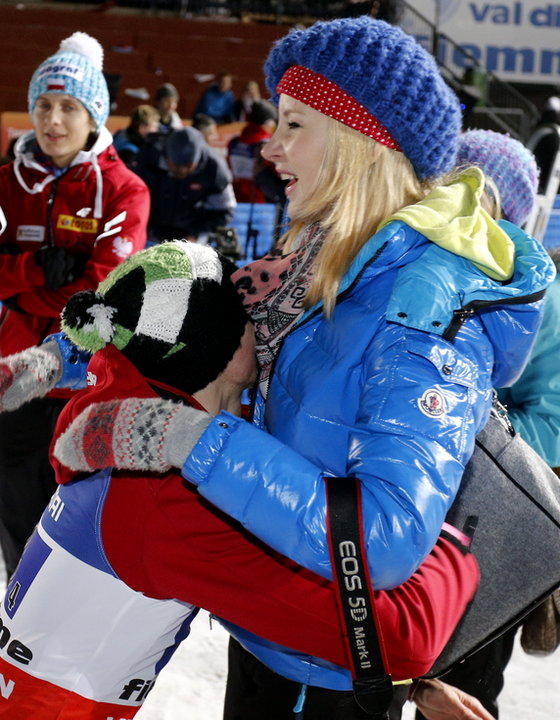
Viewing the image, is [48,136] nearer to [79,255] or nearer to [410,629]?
[79,255]

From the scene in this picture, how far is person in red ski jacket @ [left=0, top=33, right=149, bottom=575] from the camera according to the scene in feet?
10.5

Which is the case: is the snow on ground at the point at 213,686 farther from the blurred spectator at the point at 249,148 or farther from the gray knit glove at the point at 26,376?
the blurred spectator at the point at 249,148

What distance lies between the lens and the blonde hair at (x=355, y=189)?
1.56 m

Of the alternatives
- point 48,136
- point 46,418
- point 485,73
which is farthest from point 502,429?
point 485,73

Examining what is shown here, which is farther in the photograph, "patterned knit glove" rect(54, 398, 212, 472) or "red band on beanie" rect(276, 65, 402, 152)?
"red band on beanie" rect(276, 65, 402, 152)

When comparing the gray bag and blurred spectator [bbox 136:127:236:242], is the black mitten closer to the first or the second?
the gray bag

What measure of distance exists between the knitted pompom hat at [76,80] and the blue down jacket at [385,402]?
217 centimetres

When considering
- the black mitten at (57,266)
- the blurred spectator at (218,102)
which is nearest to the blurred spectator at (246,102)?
the blurred spectator at (218,102)

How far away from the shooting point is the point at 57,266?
3117 millimetres

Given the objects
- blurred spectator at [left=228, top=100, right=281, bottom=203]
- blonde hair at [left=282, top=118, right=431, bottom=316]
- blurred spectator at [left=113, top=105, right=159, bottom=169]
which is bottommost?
blurred spectator at [left=228, top=100, right=281, bottom=203]

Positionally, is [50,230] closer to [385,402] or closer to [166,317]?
[166,317]

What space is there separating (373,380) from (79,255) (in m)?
2.09

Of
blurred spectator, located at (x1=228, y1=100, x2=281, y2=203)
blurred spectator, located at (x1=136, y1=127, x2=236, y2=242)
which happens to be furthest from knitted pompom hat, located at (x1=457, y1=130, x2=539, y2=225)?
blurred spectator, located at (x1=228, y1=100, x2=281, y2=203)

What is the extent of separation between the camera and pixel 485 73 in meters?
15.5
